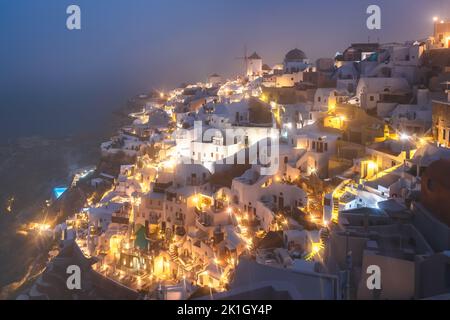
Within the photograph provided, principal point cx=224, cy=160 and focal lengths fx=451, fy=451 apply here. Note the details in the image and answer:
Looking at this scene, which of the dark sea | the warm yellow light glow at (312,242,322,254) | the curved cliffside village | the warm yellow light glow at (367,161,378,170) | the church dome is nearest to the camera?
the curved cliffside village

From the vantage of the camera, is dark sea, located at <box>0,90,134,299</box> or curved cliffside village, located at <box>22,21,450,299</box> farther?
dark sea, located at <box>0,90,134,299</box>

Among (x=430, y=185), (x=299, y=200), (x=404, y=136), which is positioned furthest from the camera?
(x=404, y=136)

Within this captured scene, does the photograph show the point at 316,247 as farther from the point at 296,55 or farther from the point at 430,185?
the point at 296,55

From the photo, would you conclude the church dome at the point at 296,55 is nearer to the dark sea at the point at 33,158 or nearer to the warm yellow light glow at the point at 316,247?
the dark sea at the point at 33,158

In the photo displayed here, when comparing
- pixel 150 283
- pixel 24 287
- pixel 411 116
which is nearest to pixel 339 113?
pixel 411 116

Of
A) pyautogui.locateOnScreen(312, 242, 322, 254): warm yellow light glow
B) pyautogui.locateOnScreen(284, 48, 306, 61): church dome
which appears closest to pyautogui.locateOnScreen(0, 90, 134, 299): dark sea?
pyautogui.locateOnScreen(312, 242, 322, 254): warm yellow light glow

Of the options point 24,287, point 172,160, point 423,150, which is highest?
point 423,150

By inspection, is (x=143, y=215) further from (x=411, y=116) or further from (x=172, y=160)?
(x=411, y=116)

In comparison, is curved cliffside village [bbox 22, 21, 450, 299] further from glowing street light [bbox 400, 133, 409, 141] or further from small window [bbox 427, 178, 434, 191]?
glowing street light [bbox 400, 133, 409, 141]

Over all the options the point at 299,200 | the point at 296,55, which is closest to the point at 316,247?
the point at 299,200
